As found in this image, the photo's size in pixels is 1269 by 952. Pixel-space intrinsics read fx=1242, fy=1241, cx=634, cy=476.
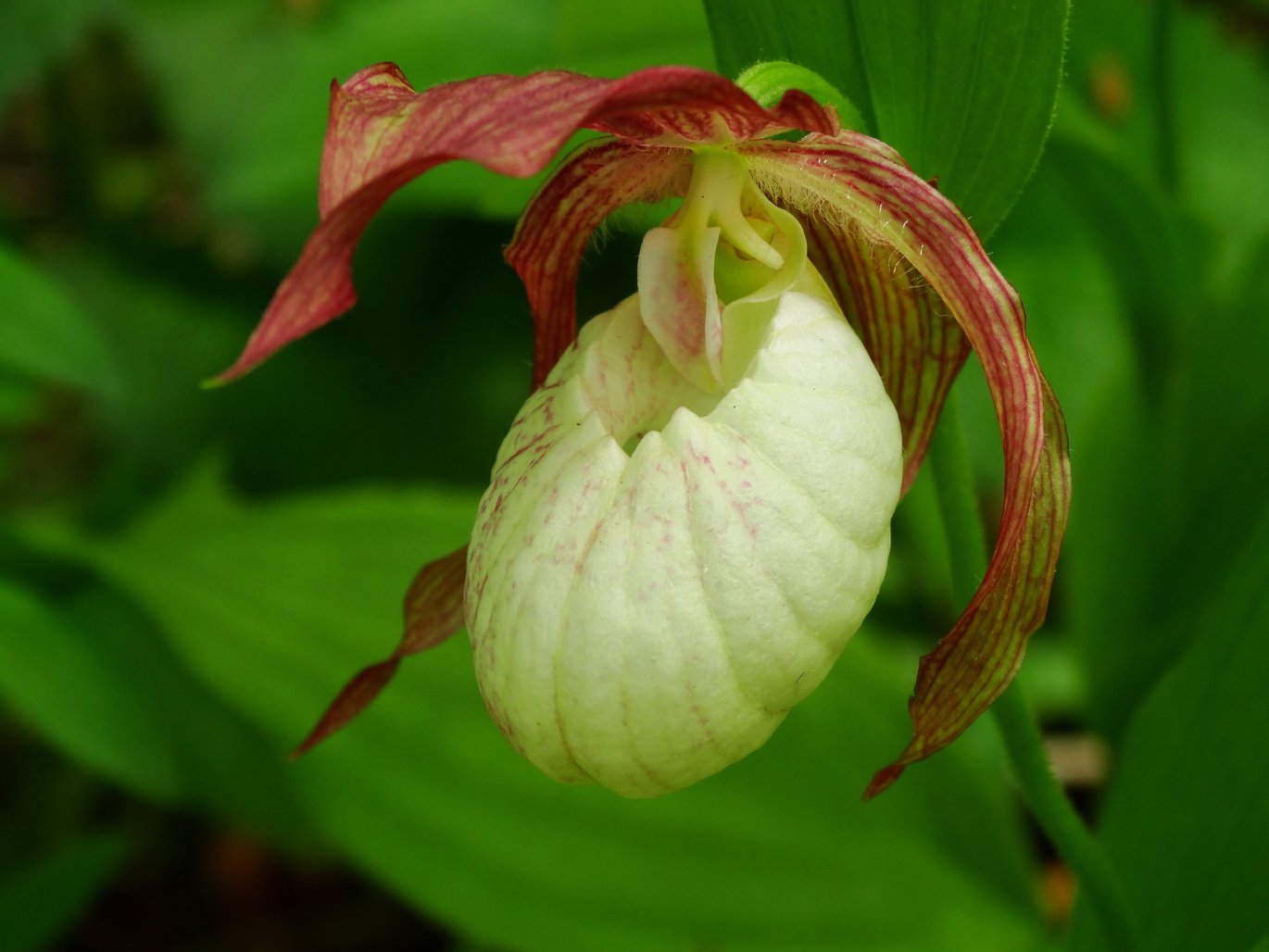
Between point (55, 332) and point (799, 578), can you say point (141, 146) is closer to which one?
point (55, 332)

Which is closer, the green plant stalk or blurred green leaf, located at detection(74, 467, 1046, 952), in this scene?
the green plant stalk

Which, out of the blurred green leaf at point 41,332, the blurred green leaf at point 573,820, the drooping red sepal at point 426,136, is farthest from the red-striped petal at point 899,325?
the blurred green leaf at point 41,332

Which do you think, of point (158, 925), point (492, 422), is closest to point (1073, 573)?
point (492, 422)

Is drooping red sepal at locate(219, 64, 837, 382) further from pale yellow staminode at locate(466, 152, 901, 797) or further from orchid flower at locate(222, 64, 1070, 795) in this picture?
pale yellow staminode at locate(466, 152, 901, 797)

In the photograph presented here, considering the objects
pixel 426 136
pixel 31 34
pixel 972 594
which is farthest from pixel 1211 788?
pixel 31 34

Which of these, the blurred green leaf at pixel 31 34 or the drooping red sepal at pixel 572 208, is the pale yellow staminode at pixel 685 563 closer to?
the drooping red sepal at pixel 572 208

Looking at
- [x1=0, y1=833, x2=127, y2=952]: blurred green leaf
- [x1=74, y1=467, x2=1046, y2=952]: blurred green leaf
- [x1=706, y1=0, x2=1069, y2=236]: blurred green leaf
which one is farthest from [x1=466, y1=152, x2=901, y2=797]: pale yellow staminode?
[x1=0, y1=833, x2=127, y2=952]: blurred green leaf
